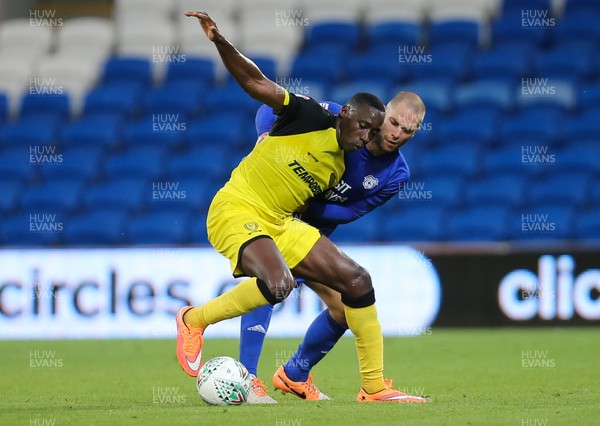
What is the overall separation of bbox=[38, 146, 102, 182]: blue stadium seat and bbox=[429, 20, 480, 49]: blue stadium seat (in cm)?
510

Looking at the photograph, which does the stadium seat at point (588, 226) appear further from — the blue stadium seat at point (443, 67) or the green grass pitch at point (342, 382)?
the blue stadium seat at point (443, 67)

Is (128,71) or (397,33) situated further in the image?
(128,71)

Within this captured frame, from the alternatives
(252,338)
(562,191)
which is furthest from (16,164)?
(252,338)

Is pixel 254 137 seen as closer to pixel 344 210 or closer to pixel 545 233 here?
pixel 545 233

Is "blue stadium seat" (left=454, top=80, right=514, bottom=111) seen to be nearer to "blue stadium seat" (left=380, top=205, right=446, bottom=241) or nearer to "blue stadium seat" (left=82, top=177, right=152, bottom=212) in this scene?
"blue stadium seat" (left=380, top=205, right=446, bottom=241)

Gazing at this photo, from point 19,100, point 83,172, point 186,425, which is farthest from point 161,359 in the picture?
point 19,100

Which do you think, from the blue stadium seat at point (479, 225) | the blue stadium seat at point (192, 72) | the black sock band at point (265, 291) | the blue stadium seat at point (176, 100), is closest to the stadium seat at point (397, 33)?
the blue stadium seat at point (192, 72)

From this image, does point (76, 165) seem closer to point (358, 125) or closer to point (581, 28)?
point (581, 28)

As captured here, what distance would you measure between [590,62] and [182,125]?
18.7ft

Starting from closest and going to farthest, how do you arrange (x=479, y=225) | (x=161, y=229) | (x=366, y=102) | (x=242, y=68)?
(x=242, y=68) < (x=366, y=102) < (x=479, y=225) < (x=161, y=229)

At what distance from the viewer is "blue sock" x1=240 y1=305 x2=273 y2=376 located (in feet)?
23.1

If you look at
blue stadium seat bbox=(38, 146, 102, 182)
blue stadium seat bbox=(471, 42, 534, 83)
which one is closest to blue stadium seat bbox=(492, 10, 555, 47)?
blue stadium seat bbox=(471, 42, 534, 83)

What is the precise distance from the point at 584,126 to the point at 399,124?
8.37 m

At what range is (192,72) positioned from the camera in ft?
54.6
